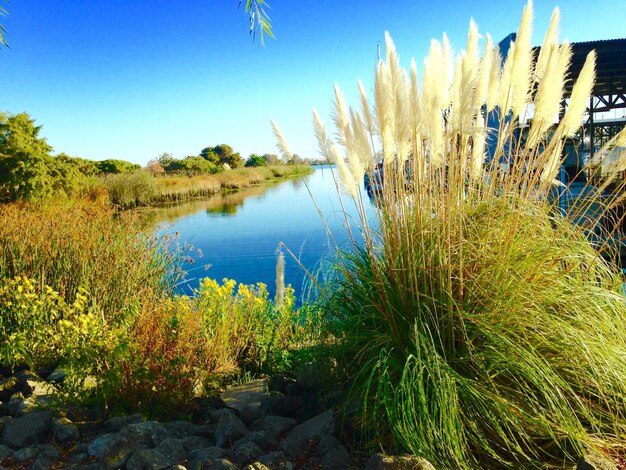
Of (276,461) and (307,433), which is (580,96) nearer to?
(307,433)

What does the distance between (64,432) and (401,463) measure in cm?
195

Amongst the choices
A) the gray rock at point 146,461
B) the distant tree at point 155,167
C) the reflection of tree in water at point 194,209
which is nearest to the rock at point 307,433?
the gray rock at point 146,461

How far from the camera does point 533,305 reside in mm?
2494

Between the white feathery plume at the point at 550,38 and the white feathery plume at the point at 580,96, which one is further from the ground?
the white feathery plume at the point at 550,38

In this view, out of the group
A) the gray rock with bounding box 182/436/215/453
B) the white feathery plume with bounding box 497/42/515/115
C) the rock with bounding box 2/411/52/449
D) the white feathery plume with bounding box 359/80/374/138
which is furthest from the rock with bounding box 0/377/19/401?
the white feathery plume with bounding box 497/42/515/115

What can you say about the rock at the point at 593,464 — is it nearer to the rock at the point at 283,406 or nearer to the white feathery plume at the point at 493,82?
the rock at the point at 283,406

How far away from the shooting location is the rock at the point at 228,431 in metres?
2.42

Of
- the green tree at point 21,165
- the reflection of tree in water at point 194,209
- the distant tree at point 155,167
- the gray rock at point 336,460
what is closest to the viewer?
the gray rock at point 336,460

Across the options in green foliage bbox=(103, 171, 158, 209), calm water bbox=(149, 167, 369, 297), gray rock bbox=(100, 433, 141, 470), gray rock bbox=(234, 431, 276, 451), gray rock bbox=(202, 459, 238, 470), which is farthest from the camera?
green foliage bbox=(103, 171, 158, 209)

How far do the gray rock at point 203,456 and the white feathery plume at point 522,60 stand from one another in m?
2.37

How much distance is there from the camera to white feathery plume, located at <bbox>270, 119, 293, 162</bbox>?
2854mm

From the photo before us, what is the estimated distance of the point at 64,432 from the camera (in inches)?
104

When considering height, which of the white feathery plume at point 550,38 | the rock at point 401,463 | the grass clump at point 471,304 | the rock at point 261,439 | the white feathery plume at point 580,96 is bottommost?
Answer: the rock at point 261,439

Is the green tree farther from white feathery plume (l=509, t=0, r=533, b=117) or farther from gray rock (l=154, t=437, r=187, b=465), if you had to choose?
white feathery plume (l=509, t=0, r=533, b=117)
